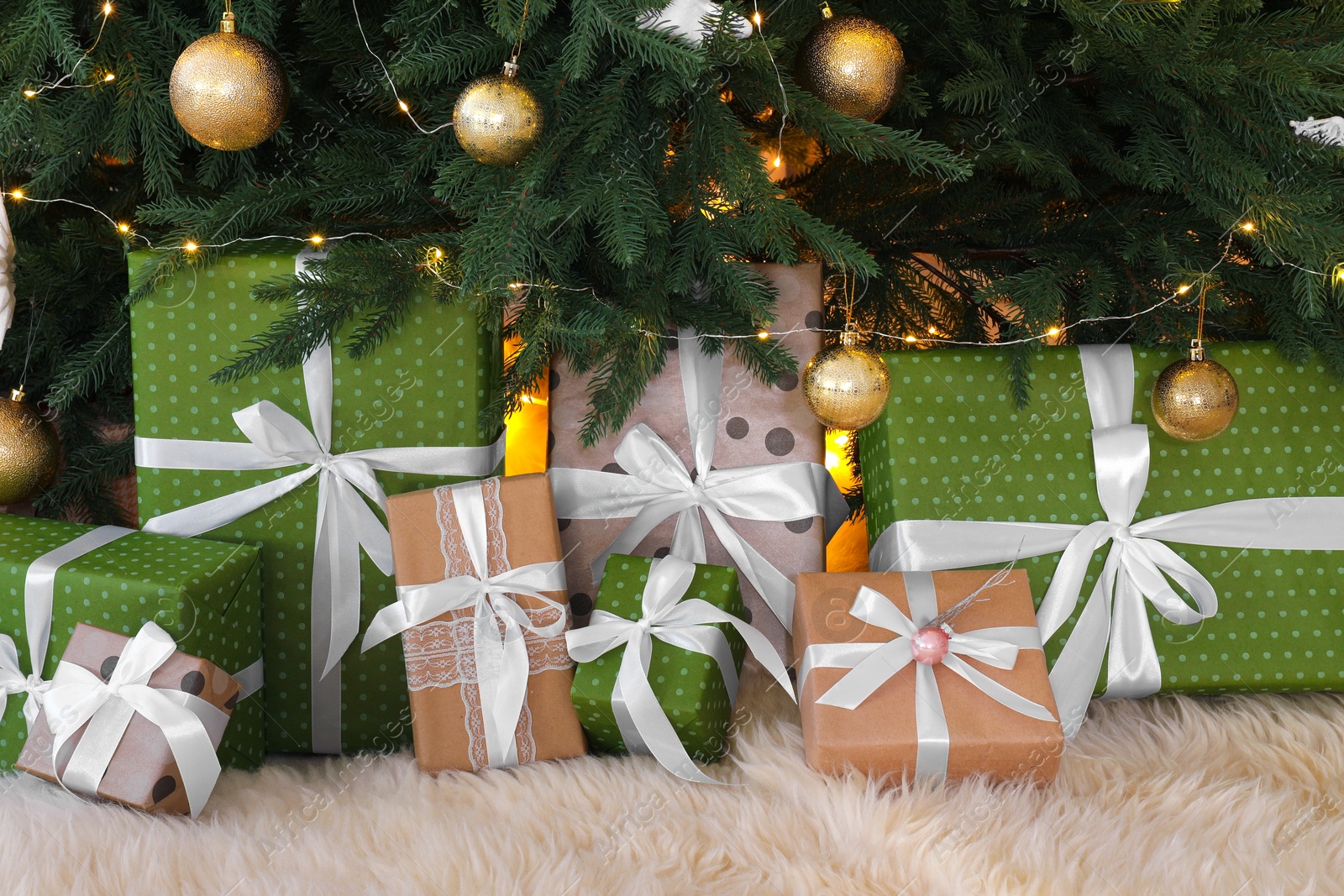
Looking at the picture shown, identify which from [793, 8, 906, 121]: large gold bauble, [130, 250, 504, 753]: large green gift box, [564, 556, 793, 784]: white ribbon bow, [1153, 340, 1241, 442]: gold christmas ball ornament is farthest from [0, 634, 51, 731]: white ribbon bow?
[1153, 340, 1241, 442]: gold christmas ball ornament

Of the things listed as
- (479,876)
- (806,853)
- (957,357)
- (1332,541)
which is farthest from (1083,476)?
(479,876)

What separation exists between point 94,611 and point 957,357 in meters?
1.06

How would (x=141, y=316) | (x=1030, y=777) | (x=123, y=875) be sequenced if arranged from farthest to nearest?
(x=141, y=316)
(x=1030, y=777)
(x=123, y=875)

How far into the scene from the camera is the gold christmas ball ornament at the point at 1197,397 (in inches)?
42.0

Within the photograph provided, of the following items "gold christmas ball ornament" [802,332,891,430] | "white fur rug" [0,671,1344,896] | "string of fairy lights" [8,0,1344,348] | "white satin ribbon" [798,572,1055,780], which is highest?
"string of fairy lights" [8,0,1344,348]

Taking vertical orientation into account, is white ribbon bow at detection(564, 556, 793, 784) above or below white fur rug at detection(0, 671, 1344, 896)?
above

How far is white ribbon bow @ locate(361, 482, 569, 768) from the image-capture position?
1058 millimetres

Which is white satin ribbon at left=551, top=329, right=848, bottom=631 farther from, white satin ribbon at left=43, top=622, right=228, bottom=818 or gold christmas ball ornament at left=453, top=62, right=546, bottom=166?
white satin ribbon at left=43, top=622, right=228, bottom=818

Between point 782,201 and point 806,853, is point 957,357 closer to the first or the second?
point 782,201

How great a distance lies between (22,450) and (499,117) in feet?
2.74

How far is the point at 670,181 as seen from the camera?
1.02 m

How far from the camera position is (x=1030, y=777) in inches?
39.6

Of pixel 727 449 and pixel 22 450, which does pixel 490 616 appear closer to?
pixel 727 449

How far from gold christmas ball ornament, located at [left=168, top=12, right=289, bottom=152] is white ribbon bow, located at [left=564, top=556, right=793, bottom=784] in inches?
26.1
